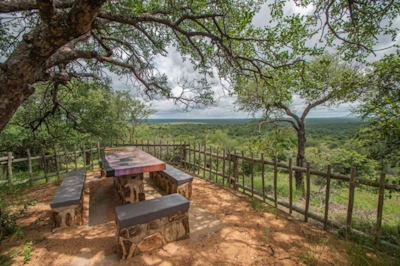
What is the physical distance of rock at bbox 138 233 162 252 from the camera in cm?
257

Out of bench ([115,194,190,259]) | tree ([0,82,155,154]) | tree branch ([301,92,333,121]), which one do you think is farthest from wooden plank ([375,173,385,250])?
tree ([0,82,155,154])

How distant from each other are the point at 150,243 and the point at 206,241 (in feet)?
2.82

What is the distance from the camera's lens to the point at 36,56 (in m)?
2.22

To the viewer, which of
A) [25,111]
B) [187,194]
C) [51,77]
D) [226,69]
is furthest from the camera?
[25,111]

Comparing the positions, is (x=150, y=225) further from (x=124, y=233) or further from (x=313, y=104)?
(x=313, y=104)

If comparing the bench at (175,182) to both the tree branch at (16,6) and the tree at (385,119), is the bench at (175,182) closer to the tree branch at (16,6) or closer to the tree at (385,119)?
the tree at (385,119)

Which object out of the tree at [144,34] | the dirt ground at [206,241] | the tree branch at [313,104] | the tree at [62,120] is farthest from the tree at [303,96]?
the tree at [62,120]

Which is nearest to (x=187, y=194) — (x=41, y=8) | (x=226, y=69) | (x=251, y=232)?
(x=251, y=232)

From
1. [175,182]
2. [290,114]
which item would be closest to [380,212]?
[175,182]

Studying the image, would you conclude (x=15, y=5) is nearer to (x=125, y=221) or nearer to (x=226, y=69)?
(x=125, y=221)

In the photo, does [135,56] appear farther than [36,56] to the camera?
Yes

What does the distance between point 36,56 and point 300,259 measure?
4.28 m

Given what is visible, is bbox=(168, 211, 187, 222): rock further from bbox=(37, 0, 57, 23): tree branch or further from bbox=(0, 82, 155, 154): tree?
bbox=(0, 82, 155, 154): tree

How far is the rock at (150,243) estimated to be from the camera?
2.57 metres
